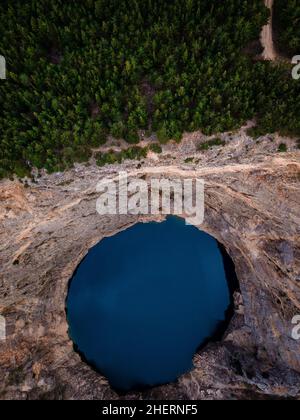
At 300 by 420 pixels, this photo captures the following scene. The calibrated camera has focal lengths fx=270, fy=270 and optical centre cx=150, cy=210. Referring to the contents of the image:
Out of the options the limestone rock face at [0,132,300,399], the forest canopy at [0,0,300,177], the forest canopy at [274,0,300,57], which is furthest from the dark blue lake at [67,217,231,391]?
the forest canopy at [274,0,300,57]

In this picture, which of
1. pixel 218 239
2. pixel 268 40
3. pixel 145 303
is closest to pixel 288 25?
pixel 268 40

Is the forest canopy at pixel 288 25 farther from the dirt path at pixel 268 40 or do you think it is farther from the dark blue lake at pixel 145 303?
the dark blue lake at pixel 145 303

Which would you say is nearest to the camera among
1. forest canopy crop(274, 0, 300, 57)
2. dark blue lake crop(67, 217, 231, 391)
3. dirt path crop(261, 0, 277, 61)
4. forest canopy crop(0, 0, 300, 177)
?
forest canopy crop(0, 0, 300, 177)

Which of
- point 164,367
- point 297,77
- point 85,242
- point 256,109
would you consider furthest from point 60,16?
point 164,367

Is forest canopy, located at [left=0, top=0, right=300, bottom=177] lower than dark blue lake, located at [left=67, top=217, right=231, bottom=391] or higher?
higher

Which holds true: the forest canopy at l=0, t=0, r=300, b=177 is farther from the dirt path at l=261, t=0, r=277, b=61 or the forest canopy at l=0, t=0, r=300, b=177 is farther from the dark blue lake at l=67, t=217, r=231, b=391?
the dark blue lake at l=67, t=217, r=231, b=391

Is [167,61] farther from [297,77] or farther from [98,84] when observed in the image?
[297,77]
